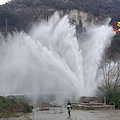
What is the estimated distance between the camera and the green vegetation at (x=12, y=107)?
47.4ft

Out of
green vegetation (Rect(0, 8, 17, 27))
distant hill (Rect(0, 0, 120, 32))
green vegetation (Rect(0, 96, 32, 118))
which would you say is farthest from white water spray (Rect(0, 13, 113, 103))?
distant hill (Rect(0, 0, 120, 32))

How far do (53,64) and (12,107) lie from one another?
977cm

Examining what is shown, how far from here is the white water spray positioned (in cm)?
2430

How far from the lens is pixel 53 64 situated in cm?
2531


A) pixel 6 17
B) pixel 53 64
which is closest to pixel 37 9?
pixel 6 17

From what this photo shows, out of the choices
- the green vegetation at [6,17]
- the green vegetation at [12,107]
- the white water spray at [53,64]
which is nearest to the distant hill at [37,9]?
the green vegetation at [6,17]

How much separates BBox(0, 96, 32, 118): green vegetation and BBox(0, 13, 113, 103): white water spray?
22.8ft

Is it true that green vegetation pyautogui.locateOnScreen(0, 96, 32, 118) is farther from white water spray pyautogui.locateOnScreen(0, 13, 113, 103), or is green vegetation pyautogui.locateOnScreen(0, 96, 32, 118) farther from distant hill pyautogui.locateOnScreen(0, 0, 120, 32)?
distant hill pyautogui.locateOnScreen(0, 0, 120, 32)

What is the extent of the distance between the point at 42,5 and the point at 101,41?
206ft

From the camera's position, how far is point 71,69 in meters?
25.6

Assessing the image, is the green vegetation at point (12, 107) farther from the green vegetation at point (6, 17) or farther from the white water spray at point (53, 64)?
the green vegetation at point (6, 17)

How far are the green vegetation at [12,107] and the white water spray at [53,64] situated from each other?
694 cm

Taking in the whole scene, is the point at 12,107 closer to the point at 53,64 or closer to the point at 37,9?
the point at 53,64

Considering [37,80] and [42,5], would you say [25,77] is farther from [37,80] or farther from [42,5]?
[42,5]
